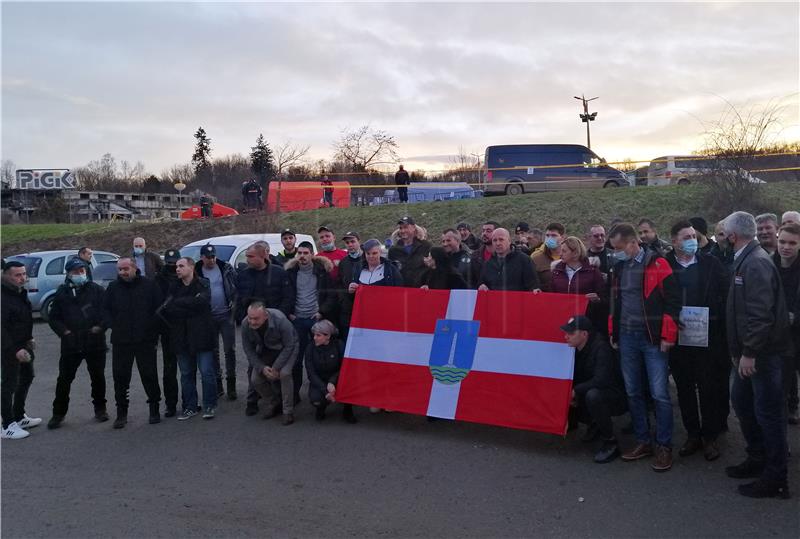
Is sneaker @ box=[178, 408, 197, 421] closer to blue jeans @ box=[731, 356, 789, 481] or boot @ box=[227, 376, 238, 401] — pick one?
boot @ box=[227, 376, 238, 401]

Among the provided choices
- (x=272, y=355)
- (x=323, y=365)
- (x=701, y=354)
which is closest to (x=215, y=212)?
(x=272, y=355)

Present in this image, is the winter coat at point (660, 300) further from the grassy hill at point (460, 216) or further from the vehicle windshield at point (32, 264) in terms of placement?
the vehicle windshield at point (32, 264)

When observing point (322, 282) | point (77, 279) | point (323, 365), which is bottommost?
point (323, 365)

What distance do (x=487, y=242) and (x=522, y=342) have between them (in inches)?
91.6

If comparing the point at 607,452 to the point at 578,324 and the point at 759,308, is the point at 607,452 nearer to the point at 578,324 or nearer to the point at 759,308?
the point at 578,324

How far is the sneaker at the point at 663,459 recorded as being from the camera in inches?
203

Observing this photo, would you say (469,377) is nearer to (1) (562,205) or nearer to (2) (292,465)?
(2) (292,465)

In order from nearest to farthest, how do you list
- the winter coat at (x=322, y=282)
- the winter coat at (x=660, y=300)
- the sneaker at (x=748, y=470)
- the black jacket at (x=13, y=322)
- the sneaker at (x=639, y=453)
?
the sneaker at (x=748, y=470)
the winter coat at (x=660, y=300)
the sneaker at (x=639, y=453)
the black jacket at (x=13, y=322)
the winter coat at (x=322, y=282)

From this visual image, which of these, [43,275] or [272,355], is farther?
[43,275]

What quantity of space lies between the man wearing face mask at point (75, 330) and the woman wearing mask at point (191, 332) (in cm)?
78

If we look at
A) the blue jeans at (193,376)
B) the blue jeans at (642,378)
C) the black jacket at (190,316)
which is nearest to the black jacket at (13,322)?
the black jacket at (190,316)

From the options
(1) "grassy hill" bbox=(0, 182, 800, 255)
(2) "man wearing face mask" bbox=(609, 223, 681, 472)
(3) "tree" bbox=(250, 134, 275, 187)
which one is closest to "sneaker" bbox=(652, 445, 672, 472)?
Answer: (2) "man wearing face mask" bbox=(609, 223, 681, 472)

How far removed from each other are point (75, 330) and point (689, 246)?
21.2ft

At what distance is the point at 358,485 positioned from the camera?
509 centimetres
